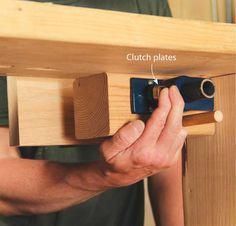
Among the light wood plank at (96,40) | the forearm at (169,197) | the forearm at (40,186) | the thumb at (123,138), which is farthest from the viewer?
the forearm at (169,197)

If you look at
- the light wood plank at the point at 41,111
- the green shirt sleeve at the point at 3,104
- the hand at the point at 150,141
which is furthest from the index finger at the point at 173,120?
the green shirt sleeve at the point at 3,104

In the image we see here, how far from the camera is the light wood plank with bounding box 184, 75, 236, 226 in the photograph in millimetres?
604

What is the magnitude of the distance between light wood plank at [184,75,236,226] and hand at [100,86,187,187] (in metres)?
0.13

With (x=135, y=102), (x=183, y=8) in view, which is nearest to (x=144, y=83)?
(x=135, y=102)

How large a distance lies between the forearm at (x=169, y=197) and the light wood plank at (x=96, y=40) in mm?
314

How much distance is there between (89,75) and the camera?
1.77ft

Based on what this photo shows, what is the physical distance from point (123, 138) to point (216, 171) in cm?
21

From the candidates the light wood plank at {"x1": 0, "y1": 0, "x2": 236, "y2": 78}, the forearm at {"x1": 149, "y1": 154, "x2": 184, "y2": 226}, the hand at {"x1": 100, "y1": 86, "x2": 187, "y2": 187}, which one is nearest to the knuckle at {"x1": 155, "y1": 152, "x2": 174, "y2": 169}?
the hand at {"x1": 100, "y1": 86, "x2": 187, "y2": 187}

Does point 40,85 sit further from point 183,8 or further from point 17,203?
point 183,8

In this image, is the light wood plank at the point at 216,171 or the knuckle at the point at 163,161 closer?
the knuckle at the point at 163,161

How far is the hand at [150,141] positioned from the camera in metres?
0.47

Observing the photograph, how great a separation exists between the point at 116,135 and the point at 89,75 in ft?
0.34

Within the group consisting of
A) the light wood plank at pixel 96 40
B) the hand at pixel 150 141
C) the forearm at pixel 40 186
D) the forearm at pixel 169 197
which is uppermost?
the light wood plank at pixel 96 40

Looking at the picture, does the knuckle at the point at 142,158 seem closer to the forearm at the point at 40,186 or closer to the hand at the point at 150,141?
the hand at the point at 150,141
